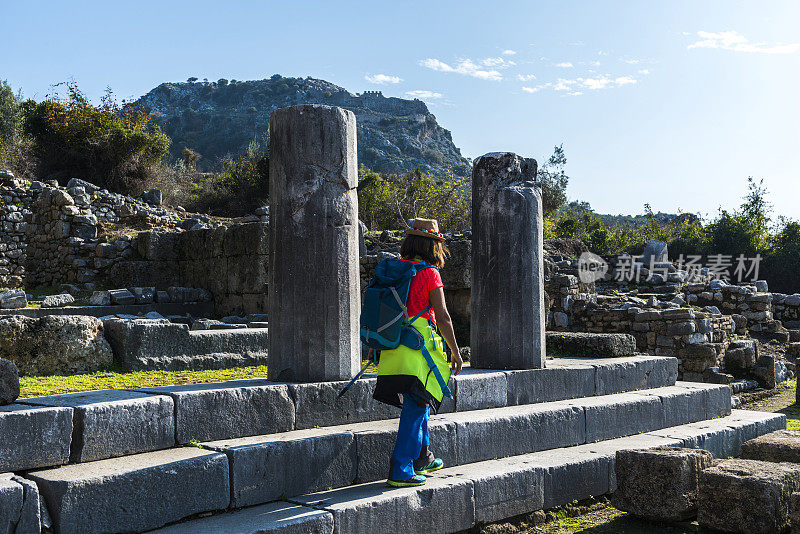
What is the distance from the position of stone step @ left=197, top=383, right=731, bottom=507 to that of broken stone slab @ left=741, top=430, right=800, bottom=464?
3.53 ft

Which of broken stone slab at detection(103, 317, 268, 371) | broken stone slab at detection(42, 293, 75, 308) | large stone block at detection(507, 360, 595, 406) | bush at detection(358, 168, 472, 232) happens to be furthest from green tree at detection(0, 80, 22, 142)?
large stone block at detection(507, 360, 595, 406)

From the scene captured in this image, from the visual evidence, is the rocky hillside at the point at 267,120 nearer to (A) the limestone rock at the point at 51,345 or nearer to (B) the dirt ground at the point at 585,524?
(A) the limestone rock at the point at 51,345

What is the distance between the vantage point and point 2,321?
6.66m

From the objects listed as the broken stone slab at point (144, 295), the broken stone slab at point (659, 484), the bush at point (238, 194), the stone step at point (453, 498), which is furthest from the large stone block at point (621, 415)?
the bush at point (238, 194)

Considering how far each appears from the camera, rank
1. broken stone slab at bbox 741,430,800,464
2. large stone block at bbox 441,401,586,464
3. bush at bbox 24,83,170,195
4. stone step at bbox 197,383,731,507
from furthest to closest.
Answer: bush at bbox 24,83,170,195 → broken stone slab at bbox 741,430,800,464 → large stone block at bbox 441,401,586,464 → stone step at bbox 197,383,731,507

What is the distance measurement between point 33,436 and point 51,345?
11.6 feet

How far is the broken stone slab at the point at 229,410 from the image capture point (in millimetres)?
4492

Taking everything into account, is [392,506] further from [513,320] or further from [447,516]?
[513,320]

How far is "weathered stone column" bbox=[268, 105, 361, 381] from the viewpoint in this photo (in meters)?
5.39

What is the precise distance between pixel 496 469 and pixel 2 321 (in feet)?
16.2

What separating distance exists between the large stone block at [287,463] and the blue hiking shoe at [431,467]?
0.48 m

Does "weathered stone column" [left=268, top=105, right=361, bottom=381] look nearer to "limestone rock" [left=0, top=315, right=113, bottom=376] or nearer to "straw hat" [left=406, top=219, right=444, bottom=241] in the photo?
"straw hat" [left=406, top=219, right=444, bottom=241]

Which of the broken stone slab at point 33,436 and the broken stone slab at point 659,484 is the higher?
the broken stone slab at point 33,436

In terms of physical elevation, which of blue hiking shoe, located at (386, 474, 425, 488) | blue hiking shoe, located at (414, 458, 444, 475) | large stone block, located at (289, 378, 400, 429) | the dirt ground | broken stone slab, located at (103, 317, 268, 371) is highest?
broken stone slab, located at (103, 317, 268, 371)
